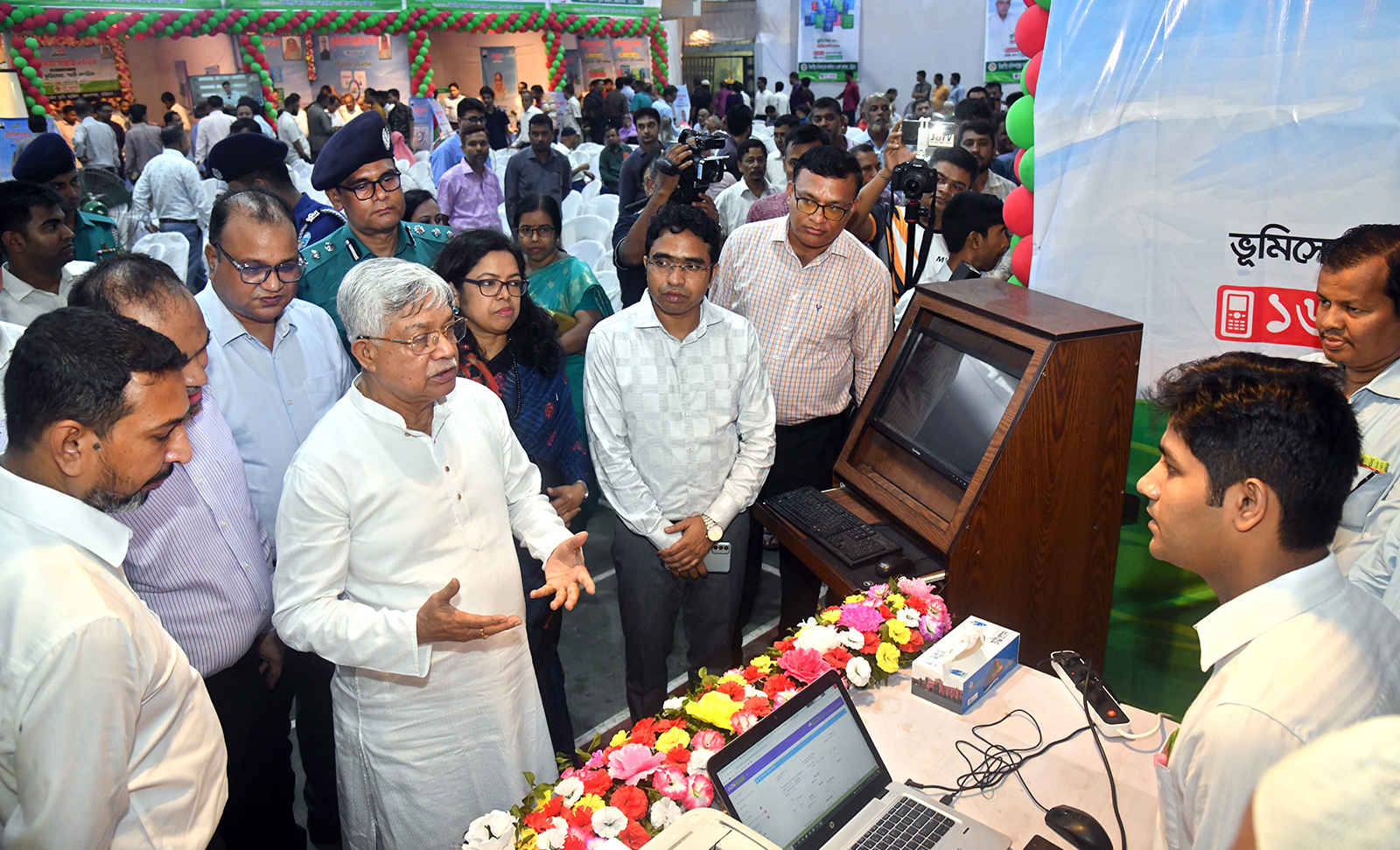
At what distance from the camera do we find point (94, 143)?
32.4 feet

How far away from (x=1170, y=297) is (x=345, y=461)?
2368 mm

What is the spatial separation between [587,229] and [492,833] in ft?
17.3

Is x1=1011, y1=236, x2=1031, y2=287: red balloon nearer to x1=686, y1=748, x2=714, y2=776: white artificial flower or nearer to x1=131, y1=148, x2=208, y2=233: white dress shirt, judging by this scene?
x1=686, y1=748, x2=714, y2=776: white artificial flower

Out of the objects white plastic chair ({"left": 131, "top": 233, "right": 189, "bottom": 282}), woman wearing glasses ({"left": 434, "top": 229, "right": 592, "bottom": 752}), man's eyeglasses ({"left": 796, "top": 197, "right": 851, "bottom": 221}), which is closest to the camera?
woman wearing glasses ({"left": 434, "top": 229, "right": 592, "bottom": 752})

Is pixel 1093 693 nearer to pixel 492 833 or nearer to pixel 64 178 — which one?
pixel 492 833

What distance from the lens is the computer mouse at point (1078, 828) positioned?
1510 millimetres

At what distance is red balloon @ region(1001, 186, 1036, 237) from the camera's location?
317 cm

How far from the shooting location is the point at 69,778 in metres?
1.20

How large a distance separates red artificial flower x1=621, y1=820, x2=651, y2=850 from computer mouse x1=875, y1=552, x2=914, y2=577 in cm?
104

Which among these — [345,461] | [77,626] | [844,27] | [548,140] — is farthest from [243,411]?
[844,27]

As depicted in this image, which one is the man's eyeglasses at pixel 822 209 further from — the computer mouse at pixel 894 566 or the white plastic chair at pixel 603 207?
the white plastic chair at pixel 603 207

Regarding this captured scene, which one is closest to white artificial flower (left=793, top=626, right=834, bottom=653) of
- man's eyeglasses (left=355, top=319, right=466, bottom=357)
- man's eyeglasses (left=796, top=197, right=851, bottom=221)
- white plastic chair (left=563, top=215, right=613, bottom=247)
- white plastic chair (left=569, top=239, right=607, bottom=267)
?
man's eyeglasses (left=355, top=319, right=466, bottom=357)

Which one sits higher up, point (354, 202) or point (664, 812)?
point (354, 202)

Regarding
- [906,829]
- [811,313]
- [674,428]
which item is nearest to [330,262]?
[674,428]
